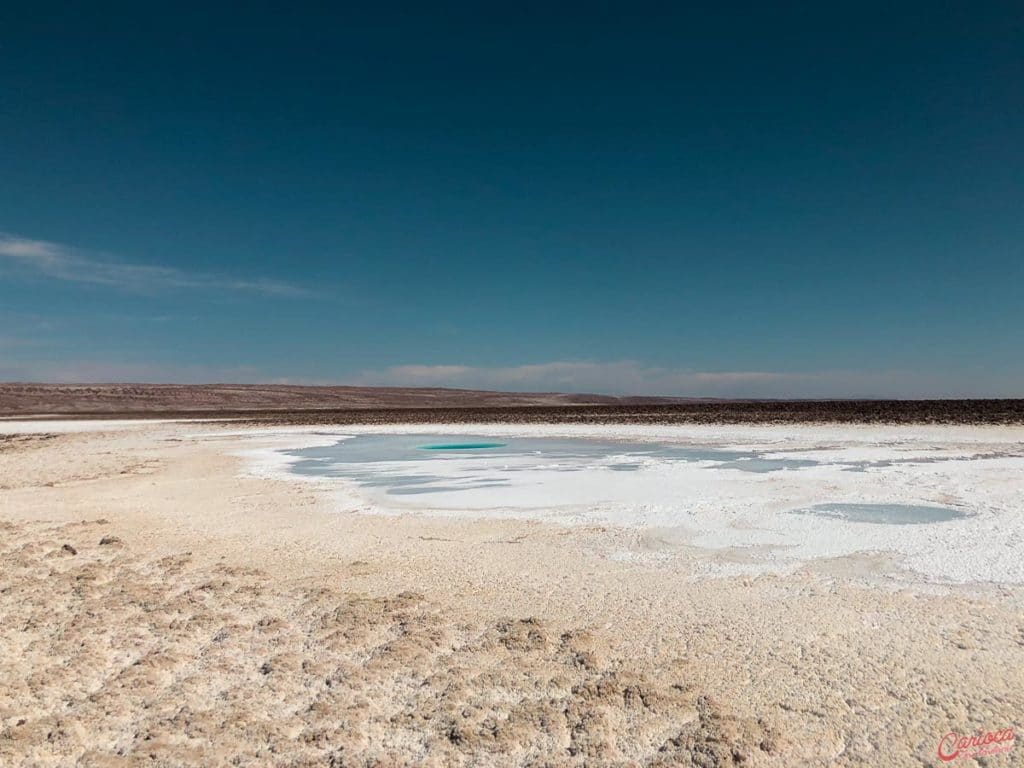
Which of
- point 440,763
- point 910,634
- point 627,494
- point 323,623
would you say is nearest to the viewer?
point 440,763

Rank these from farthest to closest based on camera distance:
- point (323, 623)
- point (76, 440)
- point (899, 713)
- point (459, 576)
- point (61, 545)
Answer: point (76, 440) → point (61, 545) → point (459, 576) → point (323, 623) → point (899, 713)

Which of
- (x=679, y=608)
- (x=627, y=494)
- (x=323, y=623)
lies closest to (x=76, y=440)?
(x=627, y=494)

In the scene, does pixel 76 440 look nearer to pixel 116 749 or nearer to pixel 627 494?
pixel 627 494

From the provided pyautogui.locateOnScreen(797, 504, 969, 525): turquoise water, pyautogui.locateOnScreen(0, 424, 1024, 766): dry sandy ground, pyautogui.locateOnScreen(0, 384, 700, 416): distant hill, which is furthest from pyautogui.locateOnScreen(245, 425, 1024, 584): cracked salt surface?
pyautogui.locateOnScreen(0, 384, 700, 416): distant hill

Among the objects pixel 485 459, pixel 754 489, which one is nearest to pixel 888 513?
pixel 754 489

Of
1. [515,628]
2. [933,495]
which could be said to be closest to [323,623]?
[515,628]

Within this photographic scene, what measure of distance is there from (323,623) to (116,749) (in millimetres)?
1656

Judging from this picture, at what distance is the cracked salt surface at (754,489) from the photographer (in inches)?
261

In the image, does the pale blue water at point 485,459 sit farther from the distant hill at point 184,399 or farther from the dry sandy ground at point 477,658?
the distant hill at point 184,399

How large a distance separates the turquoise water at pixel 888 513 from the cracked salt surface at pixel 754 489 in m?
0.02

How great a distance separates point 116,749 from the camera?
10.4 ft

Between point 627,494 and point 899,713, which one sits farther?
point 627,494

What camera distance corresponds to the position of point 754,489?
9.98 metres

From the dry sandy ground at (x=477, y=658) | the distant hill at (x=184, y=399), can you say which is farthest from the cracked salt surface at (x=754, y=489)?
the distant hill at (x=184, y=399)
